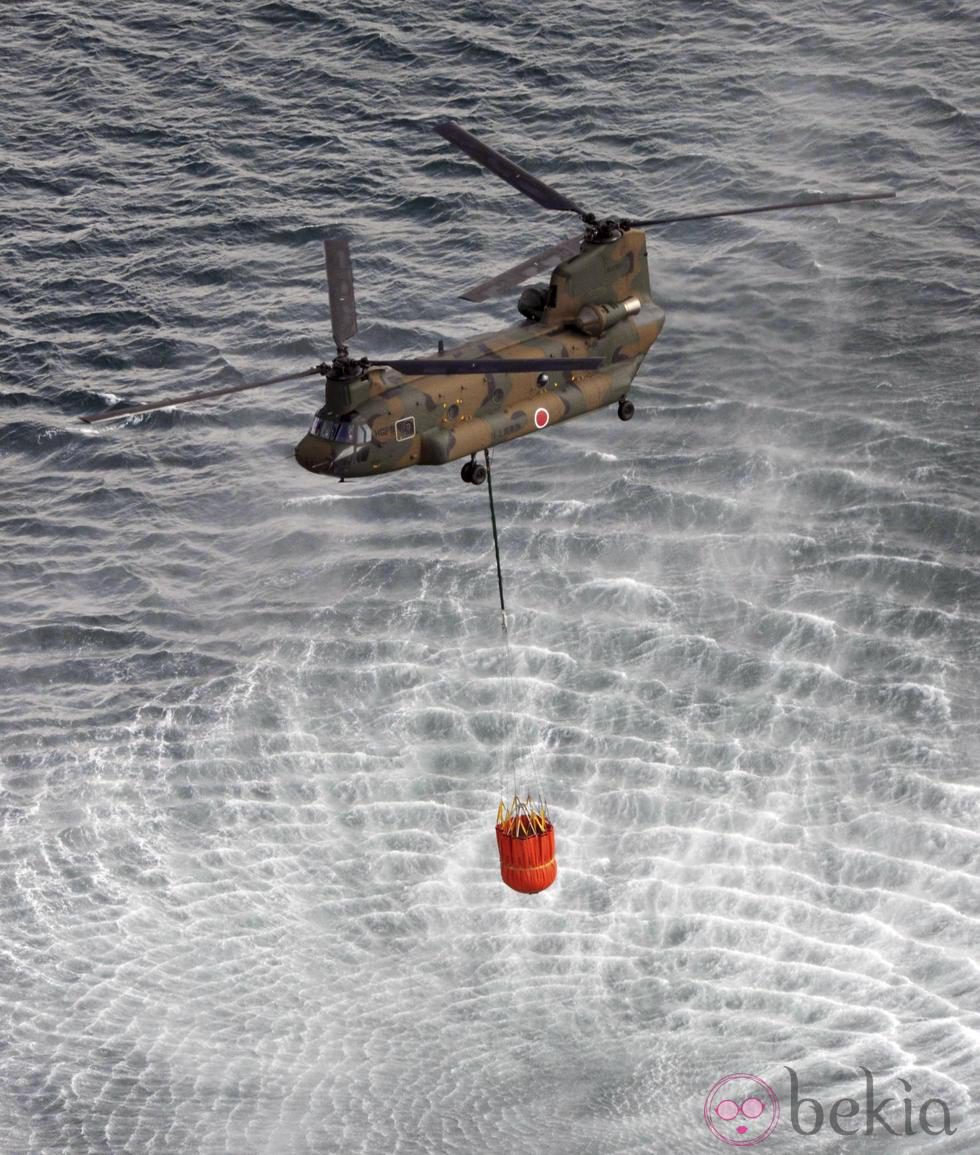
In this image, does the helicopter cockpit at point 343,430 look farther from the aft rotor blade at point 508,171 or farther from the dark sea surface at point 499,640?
the dark sea surface at point 499,640

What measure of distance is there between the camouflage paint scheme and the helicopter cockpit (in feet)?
0.15

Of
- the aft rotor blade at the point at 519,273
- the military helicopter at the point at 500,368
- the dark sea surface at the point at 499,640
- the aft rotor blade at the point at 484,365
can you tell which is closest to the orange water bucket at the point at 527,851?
the dark sea surface at the point at 499,640

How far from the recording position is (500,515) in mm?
69312

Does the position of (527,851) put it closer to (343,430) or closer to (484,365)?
(343,430)

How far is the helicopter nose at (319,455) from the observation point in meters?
47.9

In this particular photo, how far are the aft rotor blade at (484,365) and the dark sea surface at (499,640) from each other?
1755cm

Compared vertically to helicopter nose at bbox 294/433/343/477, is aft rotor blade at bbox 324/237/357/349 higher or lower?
higher

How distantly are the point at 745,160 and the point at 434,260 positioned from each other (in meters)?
13.7

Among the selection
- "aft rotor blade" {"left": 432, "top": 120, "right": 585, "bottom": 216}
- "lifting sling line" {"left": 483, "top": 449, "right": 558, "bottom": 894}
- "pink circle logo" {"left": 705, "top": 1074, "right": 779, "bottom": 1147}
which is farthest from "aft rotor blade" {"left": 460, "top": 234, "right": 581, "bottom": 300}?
"pink circle logo" {"left": 705, "top": 1074, "right": 779, "bottom": 1147}

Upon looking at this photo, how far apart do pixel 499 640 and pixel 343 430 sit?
18.0 m

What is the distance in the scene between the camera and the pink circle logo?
52.7 metres

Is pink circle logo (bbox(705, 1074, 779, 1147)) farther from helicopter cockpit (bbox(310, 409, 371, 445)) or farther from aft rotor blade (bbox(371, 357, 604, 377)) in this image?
aft rotor blade (bbox(371, 357, 604, 377))

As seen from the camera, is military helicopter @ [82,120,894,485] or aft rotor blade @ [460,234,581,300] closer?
military helicopter @ [82,120,894,485]

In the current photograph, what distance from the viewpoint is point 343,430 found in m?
47.9
